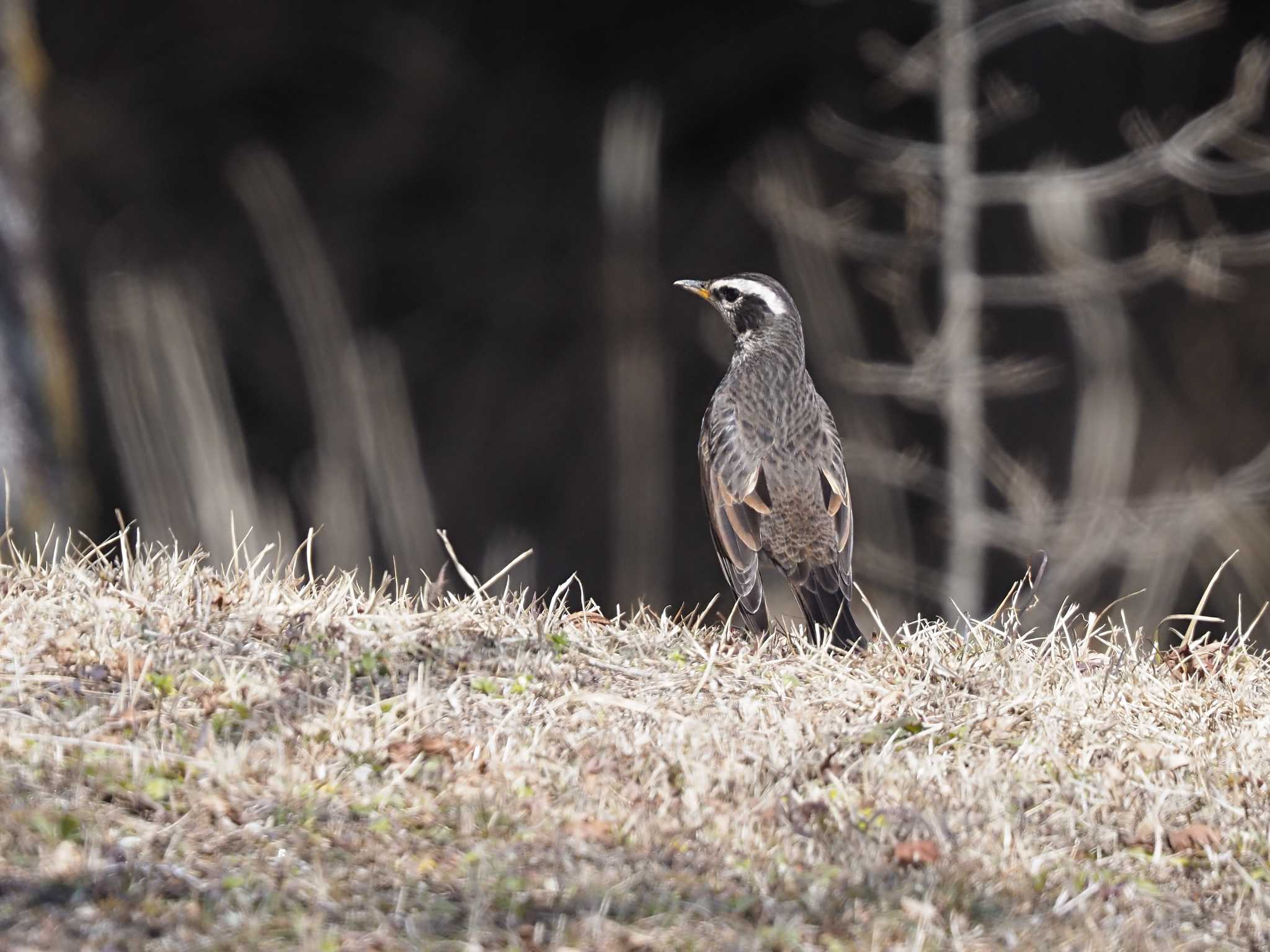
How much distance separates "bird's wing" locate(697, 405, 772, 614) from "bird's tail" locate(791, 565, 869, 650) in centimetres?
23

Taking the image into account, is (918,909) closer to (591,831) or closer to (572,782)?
(591,831)

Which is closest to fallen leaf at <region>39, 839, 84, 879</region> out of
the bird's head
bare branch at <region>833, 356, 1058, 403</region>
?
the bird's head

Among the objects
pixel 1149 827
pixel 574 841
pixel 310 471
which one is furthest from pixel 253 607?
pixel 310 471

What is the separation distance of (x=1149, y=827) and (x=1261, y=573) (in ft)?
23.0

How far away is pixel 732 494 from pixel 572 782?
2.75m

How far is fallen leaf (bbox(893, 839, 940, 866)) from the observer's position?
4.05 meters

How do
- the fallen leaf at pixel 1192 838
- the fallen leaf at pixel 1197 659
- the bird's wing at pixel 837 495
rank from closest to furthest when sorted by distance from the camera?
the fallen leaf at pixel 1192 838, the fallen leaf at pixel 1197 659, the bird's wing at pixel 837 495

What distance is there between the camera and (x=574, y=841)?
3947 mm

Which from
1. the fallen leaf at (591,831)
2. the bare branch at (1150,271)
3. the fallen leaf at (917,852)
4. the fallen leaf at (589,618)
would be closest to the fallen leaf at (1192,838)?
the fallen leaf at (917,852)

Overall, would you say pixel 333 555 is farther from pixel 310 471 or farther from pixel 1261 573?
pixel 1261 573

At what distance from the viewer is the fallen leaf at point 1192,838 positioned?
438 centimetres

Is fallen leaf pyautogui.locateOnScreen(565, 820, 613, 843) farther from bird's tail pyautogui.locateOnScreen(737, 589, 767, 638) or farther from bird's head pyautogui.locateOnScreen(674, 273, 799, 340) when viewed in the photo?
bird's head pyautogui.locateOnScreen(674, 273, 799, 340)

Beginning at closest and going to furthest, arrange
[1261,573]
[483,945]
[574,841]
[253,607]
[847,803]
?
[483,945] < [574,841] < [847,803] < [253,607] < [1261,573]

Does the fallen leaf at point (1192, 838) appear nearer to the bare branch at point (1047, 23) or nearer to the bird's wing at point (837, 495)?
the bird's wing at point (837, 495)
